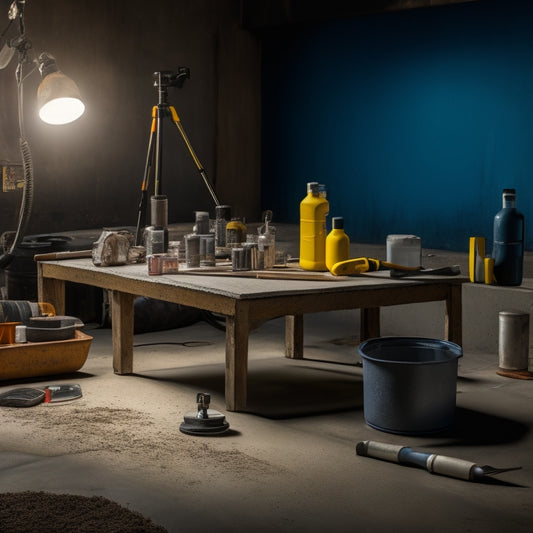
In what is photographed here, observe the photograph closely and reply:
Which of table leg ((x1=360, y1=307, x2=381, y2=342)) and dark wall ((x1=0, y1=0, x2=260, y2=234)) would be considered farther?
dark wall ((x1=0, y1=0, x2=260, y2=234))

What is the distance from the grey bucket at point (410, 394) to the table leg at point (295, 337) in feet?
4.51

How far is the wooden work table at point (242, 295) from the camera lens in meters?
3.87

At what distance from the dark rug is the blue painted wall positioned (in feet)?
13.9

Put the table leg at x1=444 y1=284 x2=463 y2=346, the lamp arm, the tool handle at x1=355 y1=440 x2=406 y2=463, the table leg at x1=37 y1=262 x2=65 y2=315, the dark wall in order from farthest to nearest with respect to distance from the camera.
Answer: the dark wall → the lamp arm → the table leg at x1=37 y1=262 x2=65 y2=315 → the table leg at x1=444 y1=284 x2=463 y2=346 → the tool handle at x1=355 y1=440 x2=406 y2=463

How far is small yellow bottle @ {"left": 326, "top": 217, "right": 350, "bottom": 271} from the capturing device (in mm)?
4273

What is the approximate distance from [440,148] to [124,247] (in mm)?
2989

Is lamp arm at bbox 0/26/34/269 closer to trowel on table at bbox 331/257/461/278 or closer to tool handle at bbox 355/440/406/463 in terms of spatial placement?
trowel on table at bbox 331/257/461/278

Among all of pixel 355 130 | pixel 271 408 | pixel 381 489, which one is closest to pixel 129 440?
pixel 271 408

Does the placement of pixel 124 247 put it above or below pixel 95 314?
above

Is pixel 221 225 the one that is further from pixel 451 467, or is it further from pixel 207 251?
pixel 451 467

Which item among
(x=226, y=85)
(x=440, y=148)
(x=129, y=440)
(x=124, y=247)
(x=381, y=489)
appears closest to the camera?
(x=381, y=489)

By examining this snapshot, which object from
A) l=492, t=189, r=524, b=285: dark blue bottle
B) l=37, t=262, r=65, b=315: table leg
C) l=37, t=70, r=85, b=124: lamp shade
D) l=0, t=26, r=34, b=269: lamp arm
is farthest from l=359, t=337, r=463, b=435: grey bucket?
l=0, t=26, r=34, b=269: lamp arm

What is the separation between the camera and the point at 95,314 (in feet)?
20.5

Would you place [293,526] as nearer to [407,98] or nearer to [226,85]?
[407,98]
